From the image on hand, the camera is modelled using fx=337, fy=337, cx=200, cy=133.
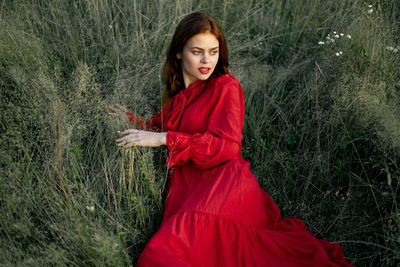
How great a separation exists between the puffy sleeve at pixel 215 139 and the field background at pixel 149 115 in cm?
23

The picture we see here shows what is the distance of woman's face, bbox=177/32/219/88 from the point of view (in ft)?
6.40

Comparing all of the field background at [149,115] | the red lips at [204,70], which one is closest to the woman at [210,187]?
the red lips at [204,70]

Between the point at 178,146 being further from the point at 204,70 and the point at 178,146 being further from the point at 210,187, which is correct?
the point at 204,70

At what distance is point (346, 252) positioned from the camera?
78.8 inches

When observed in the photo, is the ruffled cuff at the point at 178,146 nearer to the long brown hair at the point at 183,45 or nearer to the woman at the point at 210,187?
the woman at the point at 210,187

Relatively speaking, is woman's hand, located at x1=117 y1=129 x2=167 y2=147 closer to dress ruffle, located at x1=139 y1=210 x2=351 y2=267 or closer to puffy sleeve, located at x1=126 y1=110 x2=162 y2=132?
puffy sleeve, located at x1=126 y1=110 x2=162 y2=132

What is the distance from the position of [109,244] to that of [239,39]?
254 centimetres

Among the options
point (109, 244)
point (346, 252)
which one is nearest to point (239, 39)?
point (346, 252)

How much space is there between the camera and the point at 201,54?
1983mm

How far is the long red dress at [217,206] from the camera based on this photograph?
1648 millimetres

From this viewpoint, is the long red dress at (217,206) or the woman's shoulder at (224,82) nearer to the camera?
the long red dress at (217,206)

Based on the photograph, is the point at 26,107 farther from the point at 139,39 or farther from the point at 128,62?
the point at 139,39

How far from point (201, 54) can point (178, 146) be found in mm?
568

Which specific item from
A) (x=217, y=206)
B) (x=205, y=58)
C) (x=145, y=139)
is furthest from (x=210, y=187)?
(x=205, y=58)
